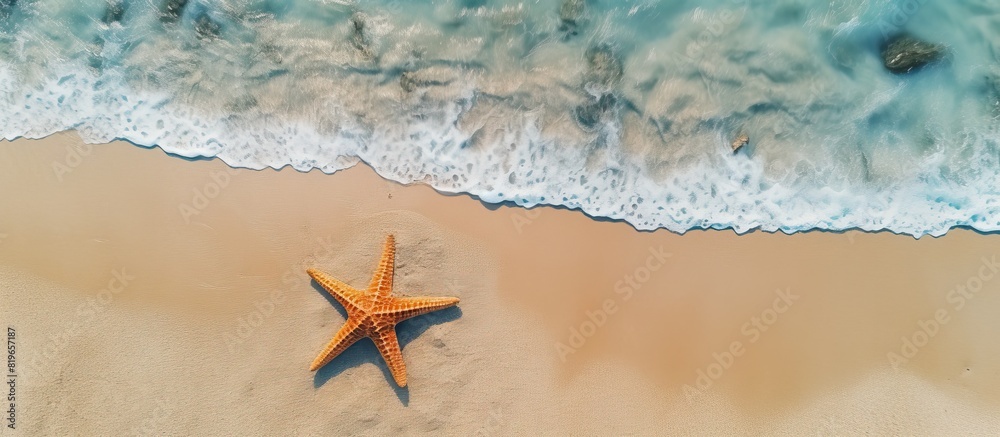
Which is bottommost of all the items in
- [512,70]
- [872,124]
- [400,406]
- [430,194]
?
[400,406]

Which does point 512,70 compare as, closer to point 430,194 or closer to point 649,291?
point 430,194

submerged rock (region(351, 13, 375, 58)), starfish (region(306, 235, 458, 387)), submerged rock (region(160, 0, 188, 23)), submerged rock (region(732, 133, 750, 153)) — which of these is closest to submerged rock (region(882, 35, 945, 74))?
submerged rock (region(732, 133, 750, 153))

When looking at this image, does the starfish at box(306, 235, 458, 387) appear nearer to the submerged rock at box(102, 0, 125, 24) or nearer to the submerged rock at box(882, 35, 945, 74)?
the submerged rock at box(102, 0, 125, 24)

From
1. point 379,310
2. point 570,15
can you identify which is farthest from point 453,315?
point 570,15

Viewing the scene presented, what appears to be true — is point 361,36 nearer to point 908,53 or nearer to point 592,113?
point 592,113

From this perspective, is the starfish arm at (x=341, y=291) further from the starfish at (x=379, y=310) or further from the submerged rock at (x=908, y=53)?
the submerged rock at (x=908, y=53)

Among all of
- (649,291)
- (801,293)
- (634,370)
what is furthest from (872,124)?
(634,370)

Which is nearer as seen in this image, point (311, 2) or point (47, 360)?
point (47, 360)
